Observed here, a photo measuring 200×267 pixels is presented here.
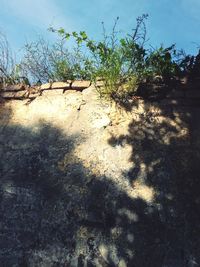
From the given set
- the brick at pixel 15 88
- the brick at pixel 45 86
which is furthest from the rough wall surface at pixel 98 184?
the brick at pixel 15 88

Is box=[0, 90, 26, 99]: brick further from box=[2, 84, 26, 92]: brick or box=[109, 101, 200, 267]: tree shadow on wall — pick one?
box=[109, 101, 200, 267]: tree shadow on wall

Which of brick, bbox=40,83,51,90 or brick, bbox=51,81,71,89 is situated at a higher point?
brick, bbox=51,81,71,89

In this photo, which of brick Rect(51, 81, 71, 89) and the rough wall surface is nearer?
the rough wall surface

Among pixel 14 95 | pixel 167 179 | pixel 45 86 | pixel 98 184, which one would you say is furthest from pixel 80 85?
pixel 167 179

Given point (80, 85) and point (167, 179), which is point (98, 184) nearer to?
point (167, 179)

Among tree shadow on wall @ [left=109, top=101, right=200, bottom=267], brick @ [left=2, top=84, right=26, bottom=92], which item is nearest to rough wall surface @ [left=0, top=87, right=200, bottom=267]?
tree shadow on wall @ [left=109, top=101, right=200, bottom=267]

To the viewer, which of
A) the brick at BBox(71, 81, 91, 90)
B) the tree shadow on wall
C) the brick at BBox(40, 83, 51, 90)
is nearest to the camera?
the tree shadow on wall

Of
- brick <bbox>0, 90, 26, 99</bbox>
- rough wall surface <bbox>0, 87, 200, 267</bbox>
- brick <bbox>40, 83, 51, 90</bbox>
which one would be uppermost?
brick <bbox>40, 83, 51, 90</bbox>

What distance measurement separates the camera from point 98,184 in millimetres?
3307

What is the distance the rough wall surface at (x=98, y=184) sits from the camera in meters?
3.00

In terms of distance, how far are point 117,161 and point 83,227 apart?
691 mm

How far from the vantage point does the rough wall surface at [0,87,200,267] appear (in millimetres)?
2996

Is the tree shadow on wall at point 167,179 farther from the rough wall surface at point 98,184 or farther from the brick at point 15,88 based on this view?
the brick at point 15,88

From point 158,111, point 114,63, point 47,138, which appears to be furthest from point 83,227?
point 114,63
